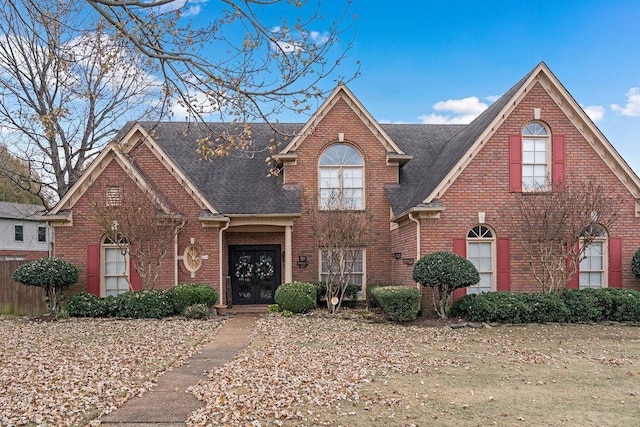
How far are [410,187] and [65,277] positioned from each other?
1126 cm

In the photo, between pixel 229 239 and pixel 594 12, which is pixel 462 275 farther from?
pixel 229 239

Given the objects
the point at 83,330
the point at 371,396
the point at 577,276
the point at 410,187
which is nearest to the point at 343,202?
the point at 410,187

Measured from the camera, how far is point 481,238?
1672cm

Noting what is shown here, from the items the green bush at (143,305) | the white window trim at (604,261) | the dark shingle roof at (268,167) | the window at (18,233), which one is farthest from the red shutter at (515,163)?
the window at (18,233)

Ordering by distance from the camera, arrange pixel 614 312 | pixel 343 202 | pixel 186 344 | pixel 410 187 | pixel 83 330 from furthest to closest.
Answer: pixel 410 187 < pixel 343 202 < pixel 614 312 < pixel 83 330 < pixel 186 344

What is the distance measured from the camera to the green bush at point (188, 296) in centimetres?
1662

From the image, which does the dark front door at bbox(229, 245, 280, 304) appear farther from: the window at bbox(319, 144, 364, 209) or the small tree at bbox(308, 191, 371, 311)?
the window at bbox(319, 144, 364, 209)

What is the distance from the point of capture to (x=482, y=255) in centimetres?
1677

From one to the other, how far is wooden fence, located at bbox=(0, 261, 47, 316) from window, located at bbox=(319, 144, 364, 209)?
9.79 metres

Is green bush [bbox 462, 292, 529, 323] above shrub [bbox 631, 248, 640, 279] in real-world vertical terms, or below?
below

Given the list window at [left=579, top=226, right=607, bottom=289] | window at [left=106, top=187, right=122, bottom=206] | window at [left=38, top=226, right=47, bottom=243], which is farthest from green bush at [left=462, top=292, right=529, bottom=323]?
window at [left=38, top=226, right=47, bottom=243]

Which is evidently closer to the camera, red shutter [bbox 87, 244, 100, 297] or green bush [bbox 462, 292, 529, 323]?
green bush [bbox 462, 292, 529, 323]

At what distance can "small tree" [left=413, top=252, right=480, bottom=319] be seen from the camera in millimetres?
14820

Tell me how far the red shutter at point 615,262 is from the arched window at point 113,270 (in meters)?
14.5
